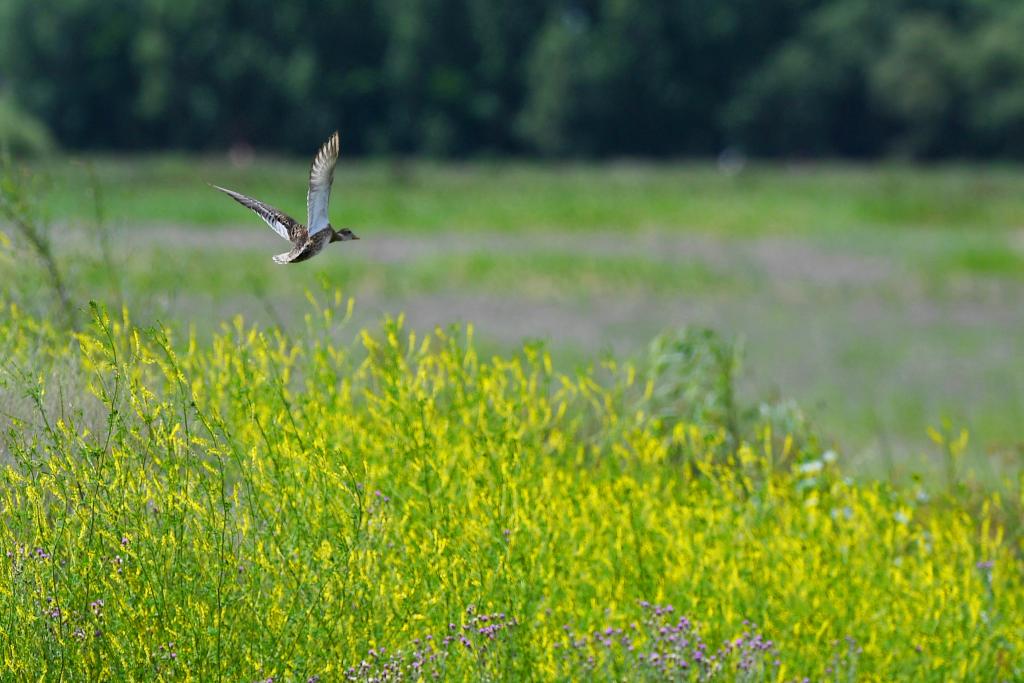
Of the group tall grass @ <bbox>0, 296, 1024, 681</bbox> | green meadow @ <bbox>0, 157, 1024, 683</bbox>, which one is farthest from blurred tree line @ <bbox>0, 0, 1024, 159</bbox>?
tall grass @ <bbox>0, 296, 1024, 681</bbox>

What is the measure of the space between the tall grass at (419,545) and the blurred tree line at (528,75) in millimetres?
38879

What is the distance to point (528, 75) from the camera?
155 feet

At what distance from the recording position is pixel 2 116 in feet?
56.1

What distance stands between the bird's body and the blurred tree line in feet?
133

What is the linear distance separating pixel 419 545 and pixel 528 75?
43775 millimetres

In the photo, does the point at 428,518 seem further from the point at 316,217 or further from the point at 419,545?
the point at 316,217

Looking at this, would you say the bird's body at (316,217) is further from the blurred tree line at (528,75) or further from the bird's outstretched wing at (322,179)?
the blurred tree line at (528,75)

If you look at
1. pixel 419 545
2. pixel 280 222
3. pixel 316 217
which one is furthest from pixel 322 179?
pixel 419 545

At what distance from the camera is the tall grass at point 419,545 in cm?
373

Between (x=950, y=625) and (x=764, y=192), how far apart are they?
23271mm

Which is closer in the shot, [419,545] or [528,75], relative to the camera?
[419,545]

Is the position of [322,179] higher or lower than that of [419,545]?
higher

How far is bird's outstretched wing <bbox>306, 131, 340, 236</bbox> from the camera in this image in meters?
2.80

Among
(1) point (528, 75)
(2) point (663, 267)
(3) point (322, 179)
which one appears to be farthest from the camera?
(1) point (528, 75)
